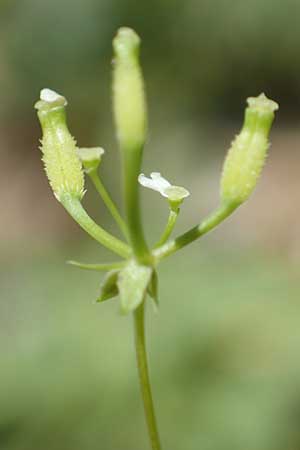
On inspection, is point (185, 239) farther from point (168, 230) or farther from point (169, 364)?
point (169, 364)

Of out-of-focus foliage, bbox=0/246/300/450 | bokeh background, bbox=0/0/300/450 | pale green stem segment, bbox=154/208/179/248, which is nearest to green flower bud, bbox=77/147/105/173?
pale green stem segment, bbox=154/208/179/248

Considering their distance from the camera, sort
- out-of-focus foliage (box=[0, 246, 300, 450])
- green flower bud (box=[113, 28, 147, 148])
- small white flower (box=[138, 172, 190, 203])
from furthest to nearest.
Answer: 1. out-of-focus foliage (box=[0, 246, 300, 450])
2. small white flower (box=[138, 172, 190, 203])
3. green flower bud (box=[113, 28, 147, 148])

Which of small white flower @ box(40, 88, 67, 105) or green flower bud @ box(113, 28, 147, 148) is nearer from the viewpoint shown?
green flower bud @ box(113, 28, 147, 148)

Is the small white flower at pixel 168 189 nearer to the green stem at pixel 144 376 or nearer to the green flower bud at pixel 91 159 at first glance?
the green flower bud at pixel 91 159

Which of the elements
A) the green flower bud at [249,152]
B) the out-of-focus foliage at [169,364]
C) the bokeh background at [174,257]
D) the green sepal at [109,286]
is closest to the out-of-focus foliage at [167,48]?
the bokeh background at [174,257]

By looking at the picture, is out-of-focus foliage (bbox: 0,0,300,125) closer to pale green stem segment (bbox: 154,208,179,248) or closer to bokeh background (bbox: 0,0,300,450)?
bokeh background (bbox: 0,0,300,450)

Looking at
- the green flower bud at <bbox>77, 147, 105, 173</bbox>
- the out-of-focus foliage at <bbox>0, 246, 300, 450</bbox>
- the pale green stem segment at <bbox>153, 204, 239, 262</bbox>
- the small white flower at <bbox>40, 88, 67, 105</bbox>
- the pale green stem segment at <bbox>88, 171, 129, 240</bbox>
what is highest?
the small white flower at <bbox>40, 88, 67, 105</bbox>

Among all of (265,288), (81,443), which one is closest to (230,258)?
(265,288)
